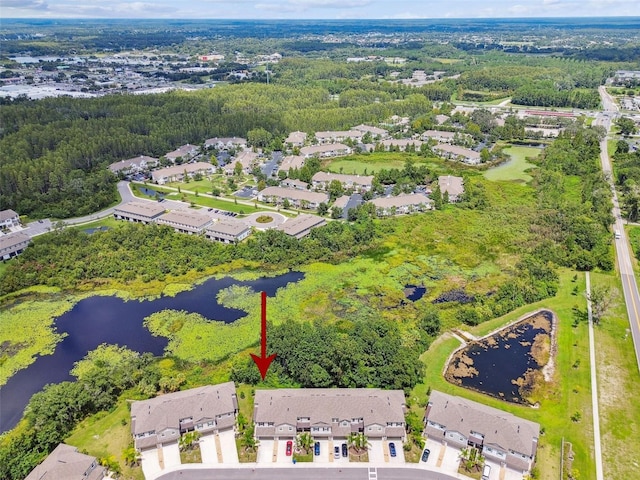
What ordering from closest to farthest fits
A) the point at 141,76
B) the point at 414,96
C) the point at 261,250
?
the point at 261,250, the point at 414,96, the point at 141,76

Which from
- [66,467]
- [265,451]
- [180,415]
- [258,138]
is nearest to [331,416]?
[265,451]

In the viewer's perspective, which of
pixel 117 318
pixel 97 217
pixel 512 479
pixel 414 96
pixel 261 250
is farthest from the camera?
pixel 414 96

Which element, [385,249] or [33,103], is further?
[33,103]

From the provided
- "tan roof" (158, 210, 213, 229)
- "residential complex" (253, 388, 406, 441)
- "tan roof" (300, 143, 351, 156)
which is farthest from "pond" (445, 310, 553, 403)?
"tan roof" (300, 143, 351, 156)

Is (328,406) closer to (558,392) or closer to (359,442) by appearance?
(359,442)

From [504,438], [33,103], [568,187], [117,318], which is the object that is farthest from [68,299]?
[33,103]

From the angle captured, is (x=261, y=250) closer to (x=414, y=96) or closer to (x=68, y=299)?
(x=68, y=299)

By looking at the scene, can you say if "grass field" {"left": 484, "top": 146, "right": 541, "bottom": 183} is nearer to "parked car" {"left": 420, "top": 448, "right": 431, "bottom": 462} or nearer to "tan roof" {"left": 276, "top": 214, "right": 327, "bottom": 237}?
"tan roof" {"left": 276, "top": 214, "right": 327, "bottom": 237}
